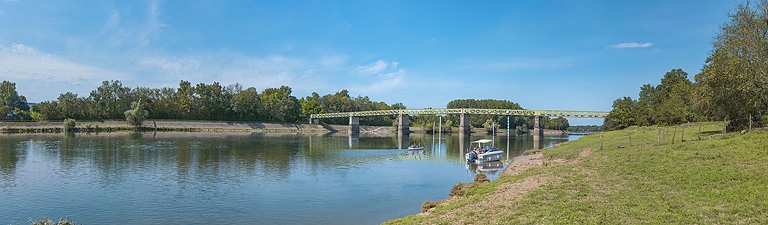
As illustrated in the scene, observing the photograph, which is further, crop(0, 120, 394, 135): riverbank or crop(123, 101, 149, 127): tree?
crop(123, 101, 149, 127): tree

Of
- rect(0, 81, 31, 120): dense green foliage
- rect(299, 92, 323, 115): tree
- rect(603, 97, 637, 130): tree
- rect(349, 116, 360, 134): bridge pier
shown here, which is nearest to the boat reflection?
rect(603, 97, 637, 130): tree

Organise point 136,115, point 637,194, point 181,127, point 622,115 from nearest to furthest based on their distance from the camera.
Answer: point 637,194 → point 622,115 → point 136,115 → point 181,127

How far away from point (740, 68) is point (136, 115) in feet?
407

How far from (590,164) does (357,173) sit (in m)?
18.0

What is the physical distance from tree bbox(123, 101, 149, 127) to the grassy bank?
386ft

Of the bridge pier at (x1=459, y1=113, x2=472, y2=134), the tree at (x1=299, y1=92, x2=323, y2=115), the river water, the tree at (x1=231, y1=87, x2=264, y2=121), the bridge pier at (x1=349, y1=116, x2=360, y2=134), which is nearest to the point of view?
the river water

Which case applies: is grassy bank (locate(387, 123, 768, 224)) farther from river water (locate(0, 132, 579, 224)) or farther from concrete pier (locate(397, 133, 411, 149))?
concrete pier (locate(397, 133, 411, 149))

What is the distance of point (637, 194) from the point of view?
1602 cm

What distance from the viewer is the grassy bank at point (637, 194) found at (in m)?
12.9

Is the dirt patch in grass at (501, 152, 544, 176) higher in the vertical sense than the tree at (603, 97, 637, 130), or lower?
lower

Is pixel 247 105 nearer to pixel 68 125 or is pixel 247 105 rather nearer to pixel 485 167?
pixel 68 125

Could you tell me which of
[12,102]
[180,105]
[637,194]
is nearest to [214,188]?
[637,194]

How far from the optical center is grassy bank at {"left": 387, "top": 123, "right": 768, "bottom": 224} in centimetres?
1288

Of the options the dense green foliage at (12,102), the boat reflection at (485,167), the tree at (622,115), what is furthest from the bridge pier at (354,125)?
the boat reflection at (485,167)
